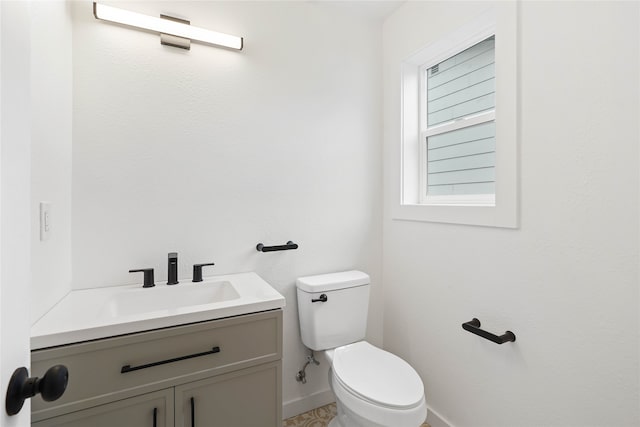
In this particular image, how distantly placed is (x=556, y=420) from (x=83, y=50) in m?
2.41

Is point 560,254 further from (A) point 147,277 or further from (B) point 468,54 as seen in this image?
(A) point 147,277

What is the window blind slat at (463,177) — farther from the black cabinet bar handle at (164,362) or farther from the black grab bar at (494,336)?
the black cabinet bar handle at (164,362)

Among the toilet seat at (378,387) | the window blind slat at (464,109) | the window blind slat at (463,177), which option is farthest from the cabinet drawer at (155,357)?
the window blind slat at (464,109)

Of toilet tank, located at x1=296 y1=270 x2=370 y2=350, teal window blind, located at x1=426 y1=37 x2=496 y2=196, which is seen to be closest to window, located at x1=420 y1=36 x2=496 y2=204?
teal window blind, located at x1=426 y1=37 x2=496 y2=196

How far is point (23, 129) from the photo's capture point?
0.50 meters

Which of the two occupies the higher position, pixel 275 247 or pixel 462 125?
pixel 462 125

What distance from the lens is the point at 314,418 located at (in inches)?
69.2

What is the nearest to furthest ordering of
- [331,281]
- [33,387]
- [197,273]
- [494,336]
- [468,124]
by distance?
[33,387]
[494,336]
[197,273]
[468,124]
[331,281]

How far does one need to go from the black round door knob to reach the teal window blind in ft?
5.39

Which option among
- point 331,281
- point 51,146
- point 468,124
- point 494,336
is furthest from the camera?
point 331,281

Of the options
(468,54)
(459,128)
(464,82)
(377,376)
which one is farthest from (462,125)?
(377,376)

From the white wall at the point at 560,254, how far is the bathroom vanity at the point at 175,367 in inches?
37.4

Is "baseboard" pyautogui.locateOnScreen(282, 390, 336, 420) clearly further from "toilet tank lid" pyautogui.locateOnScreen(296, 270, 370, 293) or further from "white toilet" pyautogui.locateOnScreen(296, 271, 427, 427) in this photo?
"toilet tank lid" pyautogui.locateOnScreen(296, 270, 370, 293)

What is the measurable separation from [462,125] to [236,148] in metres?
1.20
